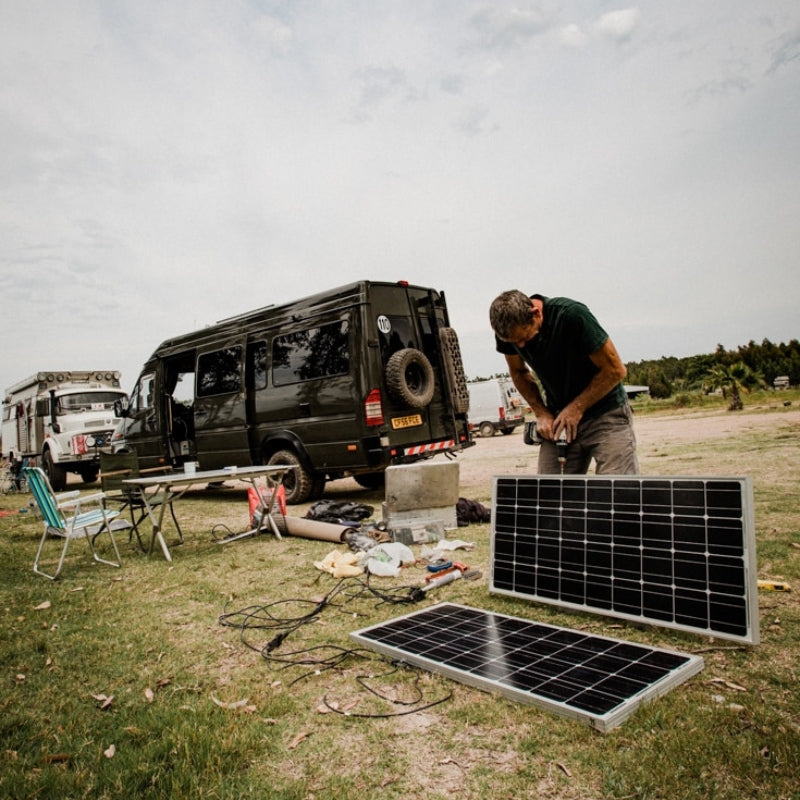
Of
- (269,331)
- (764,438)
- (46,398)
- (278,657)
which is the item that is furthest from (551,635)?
(46,398)

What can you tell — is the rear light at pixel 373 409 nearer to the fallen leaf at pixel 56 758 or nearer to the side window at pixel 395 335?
the side window at pixel 395 335

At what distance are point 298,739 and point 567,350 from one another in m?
2.50

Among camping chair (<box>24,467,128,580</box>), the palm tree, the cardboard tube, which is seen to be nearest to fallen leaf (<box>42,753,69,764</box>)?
camping chair (<box>24,467,128,580</box>)

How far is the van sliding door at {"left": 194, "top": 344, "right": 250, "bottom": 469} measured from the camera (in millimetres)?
9461

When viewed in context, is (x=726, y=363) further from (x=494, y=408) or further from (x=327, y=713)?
(x=327, y=713)

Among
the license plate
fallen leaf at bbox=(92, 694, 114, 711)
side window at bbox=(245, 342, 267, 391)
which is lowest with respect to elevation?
fallen leaf at bbox=(92, 694, 114, 711)

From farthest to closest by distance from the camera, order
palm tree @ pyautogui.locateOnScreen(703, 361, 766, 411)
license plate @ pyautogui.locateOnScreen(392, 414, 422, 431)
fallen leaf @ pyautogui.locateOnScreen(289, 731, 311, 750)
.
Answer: palm tree @ pyautogui.locateOnScreen(703, 361, 766, 411) < license plate @ pyautogui.locateOnScreen(392, 414, 422, 431) < fallen leaf @ pyautogui.locateOnScreen(289, 731, 311, 750)

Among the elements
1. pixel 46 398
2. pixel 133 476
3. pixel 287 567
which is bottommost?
pixel 287 567

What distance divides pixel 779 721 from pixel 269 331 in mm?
7994

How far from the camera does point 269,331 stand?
9.07 meters

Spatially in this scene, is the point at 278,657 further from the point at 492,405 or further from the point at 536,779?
the point at 492,405

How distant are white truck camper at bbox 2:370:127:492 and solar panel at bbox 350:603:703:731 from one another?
12.7 metres

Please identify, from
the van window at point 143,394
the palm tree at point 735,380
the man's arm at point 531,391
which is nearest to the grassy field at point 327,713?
the man's arm at point 531,391

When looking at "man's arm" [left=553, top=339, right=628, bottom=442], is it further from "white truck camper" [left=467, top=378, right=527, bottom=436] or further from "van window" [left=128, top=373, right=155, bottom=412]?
"white truck camper" [left=467, top=378, right=527, bottom=436]
